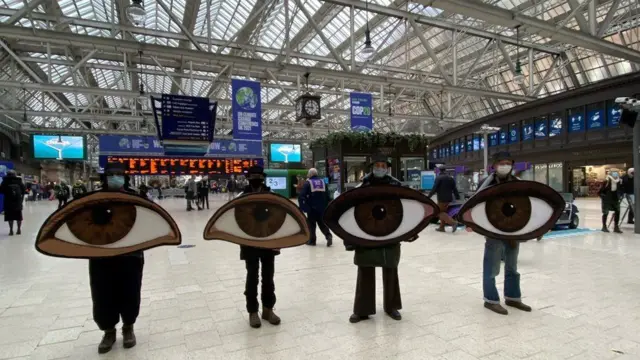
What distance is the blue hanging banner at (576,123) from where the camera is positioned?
19703 millimetres

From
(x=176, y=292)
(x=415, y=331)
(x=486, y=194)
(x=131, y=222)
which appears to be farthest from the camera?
(x=176, y=292)

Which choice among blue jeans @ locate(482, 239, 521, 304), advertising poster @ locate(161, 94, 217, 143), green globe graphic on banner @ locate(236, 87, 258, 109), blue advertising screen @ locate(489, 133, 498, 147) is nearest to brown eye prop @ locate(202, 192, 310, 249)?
blue jeans @ locate(482, 239, 521, 304)

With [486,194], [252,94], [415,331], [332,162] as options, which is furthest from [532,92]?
[415,331]

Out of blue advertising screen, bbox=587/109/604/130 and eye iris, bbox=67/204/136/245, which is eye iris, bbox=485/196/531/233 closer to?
eye iris, bbox=67/204/136/245

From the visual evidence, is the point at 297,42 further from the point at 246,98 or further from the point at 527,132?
the point at 527,132

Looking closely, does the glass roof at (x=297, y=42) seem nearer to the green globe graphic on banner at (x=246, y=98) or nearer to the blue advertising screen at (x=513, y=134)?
the green globe graphic on banner at (x=246, y=98)

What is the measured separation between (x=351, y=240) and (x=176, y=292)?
243 centimetres

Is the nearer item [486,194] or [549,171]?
[486,194]

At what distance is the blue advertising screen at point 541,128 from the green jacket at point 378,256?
905 inches

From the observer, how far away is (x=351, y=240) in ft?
10.1

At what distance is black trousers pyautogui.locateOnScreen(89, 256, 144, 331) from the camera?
2.69 metres

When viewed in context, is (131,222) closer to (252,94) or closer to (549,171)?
(252,94)

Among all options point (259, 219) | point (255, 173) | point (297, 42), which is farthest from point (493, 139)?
point (259, 219)

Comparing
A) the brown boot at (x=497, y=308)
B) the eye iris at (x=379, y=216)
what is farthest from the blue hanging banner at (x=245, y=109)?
the brown boot at (x=497, y=308)
